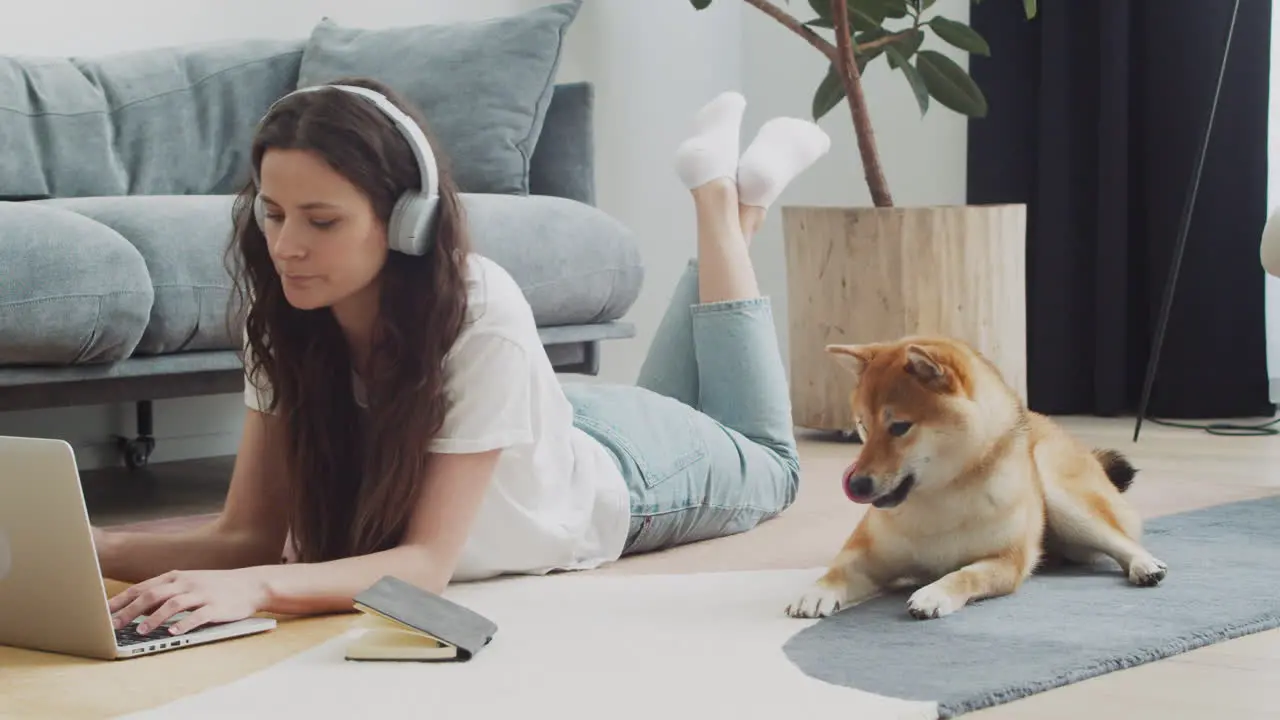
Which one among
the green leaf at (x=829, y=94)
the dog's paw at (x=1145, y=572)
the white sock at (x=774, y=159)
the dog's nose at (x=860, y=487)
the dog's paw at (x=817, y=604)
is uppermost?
the green leaf at (x=829, y=94)

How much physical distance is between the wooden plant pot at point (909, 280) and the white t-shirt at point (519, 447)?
50.4 inches

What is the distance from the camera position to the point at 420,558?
5.32 feet

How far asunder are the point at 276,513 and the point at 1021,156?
2.37m

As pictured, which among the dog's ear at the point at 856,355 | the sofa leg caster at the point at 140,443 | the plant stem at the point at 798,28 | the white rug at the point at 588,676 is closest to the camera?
the white rug at the point at 588,676

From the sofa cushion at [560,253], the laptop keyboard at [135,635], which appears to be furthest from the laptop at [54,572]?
the sofa cushion at [560,253]

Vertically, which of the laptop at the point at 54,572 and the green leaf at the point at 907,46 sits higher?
the green leaf at the point at 907,46

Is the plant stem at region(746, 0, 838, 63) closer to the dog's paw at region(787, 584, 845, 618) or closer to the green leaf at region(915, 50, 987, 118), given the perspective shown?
the green leaf at region(915, 50, 987, 118)

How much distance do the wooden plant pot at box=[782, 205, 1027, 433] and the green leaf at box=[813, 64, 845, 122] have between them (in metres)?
0.22

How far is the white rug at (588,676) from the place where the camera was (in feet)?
4.36

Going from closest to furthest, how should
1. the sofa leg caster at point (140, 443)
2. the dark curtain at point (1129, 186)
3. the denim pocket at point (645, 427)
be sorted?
the denim pocket at point (645, 427), the sofa leg caster at point (140, 443), the dark curtain at point (1129, 186)

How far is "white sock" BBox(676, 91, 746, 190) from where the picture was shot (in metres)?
2.37

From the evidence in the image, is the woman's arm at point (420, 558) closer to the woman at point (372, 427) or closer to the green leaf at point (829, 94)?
the woman at point (372, 427)

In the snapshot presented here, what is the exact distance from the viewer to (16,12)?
3.01 m

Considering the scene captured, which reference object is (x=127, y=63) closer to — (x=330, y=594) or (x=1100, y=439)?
(x=330, y=594)
